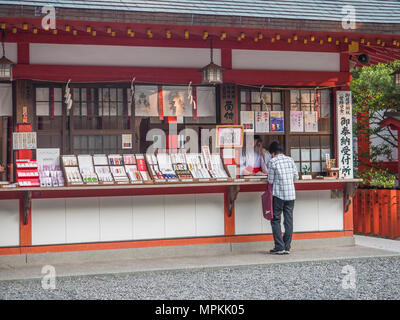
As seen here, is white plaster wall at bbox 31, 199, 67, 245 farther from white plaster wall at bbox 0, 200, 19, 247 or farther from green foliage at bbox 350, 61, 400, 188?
green foliage at bbox 350, 61, 400, 188

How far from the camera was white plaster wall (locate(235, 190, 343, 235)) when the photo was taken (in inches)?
375

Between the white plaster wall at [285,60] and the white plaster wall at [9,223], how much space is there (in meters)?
4.15

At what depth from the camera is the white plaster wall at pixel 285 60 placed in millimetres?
9570

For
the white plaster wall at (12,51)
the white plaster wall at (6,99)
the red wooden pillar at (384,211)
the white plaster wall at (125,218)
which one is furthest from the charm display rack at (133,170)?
the red wooden pillar at (384,211)

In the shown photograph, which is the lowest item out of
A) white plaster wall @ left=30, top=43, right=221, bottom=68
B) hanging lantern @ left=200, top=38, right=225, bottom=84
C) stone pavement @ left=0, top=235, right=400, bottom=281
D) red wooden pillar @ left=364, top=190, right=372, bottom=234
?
stone pavement @ left=0, top=235, right=400, bottom=281

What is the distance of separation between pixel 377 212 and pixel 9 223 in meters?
6.86

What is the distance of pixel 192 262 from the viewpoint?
8.49 m

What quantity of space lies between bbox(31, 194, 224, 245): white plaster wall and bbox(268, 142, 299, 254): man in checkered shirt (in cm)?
90

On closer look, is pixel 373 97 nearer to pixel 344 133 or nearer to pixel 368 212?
pixel 368 212

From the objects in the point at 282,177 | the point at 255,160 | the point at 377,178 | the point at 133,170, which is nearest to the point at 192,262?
the point at 133,170

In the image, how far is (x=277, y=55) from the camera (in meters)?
9.74

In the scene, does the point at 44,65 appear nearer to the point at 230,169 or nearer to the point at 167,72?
the point at 167,72

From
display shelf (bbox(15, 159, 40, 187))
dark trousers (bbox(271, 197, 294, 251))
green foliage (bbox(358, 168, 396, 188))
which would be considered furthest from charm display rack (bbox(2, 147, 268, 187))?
green foliage (bbox(358, 168, 396, 188))

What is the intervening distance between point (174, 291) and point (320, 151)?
4.40 meters
